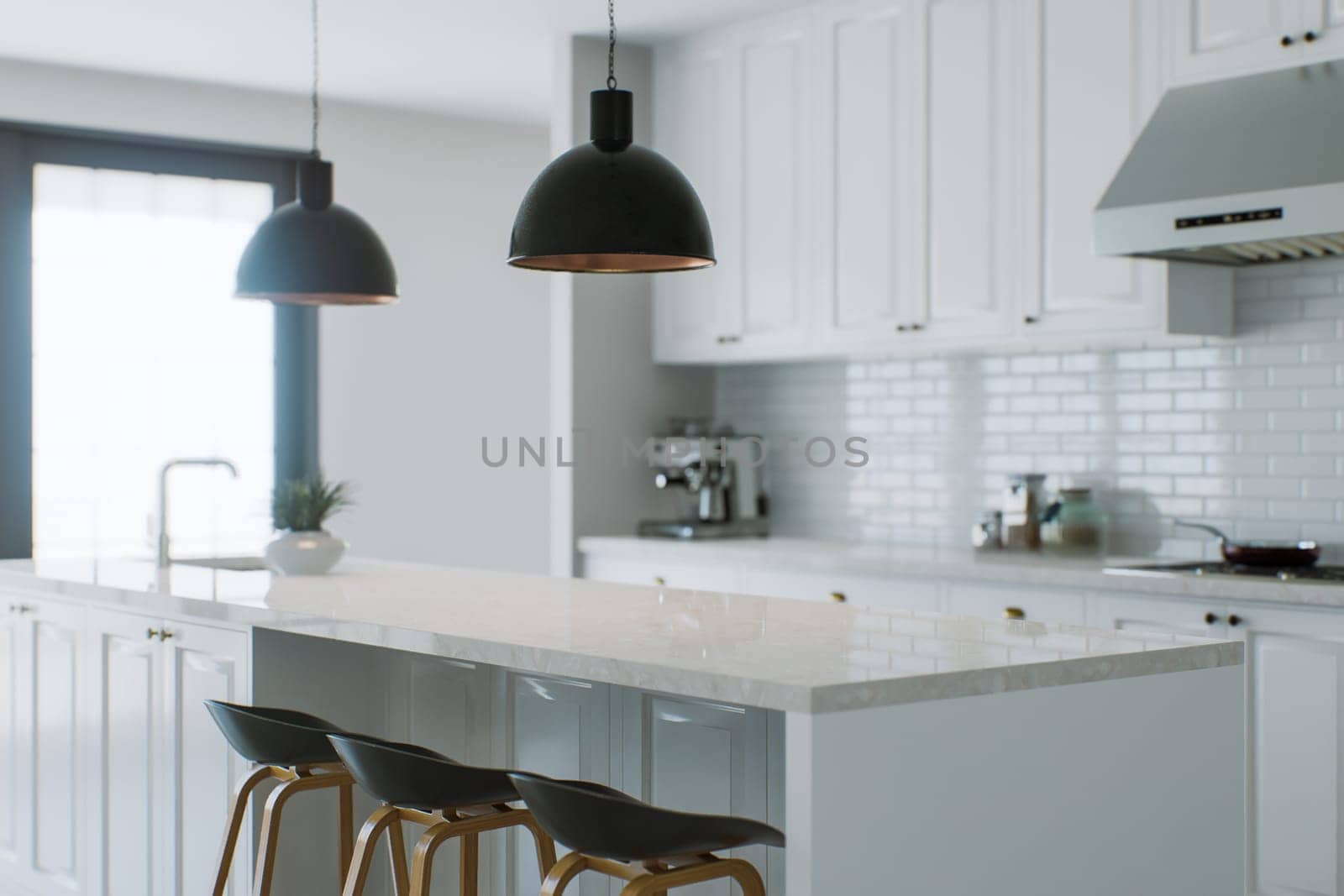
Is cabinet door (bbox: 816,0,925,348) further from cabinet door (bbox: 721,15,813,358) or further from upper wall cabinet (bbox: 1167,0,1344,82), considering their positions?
upper wall cabinet (bbox: 1167,0,1344,82)

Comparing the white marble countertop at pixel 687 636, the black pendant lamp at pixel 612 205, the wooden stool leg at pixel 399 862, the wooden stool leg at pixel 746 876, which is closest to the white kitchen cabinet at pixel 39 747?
the white marble countertop at pixel 687 636

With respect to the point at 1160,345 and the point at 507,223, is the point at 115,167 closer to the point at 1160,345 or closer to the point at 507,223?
the point at 507,223

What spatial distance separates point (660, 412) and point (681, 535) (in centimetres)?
61

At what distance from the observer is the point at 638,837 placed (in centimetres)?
203

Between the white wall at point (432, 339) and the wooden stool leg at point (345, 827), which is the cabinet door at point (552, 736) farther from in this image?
the white wall at point (432, 339)

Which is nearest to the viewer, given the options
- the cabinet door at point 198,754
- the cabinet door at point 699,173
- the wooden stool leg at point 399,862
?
the wooden stool leg at point 399,862

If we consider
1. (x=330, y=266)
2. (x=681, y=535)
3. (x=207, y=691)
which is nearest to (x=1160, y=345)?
(x=681, y=535)

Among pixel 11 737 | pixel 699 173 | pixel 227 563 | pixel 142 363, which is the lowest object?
pixel 11 737

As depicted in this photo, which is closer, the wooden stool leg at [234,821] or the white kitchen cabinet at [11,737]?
the wooden stool leg at [234,821]

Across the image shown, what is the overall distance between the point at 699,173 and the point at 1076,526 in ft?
6.26

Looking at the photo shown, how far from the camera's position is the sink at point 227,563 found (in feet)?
14.5

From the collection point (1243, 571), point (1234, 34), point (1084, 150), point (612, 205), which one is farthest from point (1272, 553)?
point (612, 205)

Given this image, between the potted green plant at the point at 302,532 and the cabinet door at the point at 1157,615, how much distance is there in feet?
6.30

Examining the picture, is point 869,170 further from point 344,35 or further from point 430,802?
point 430,802
